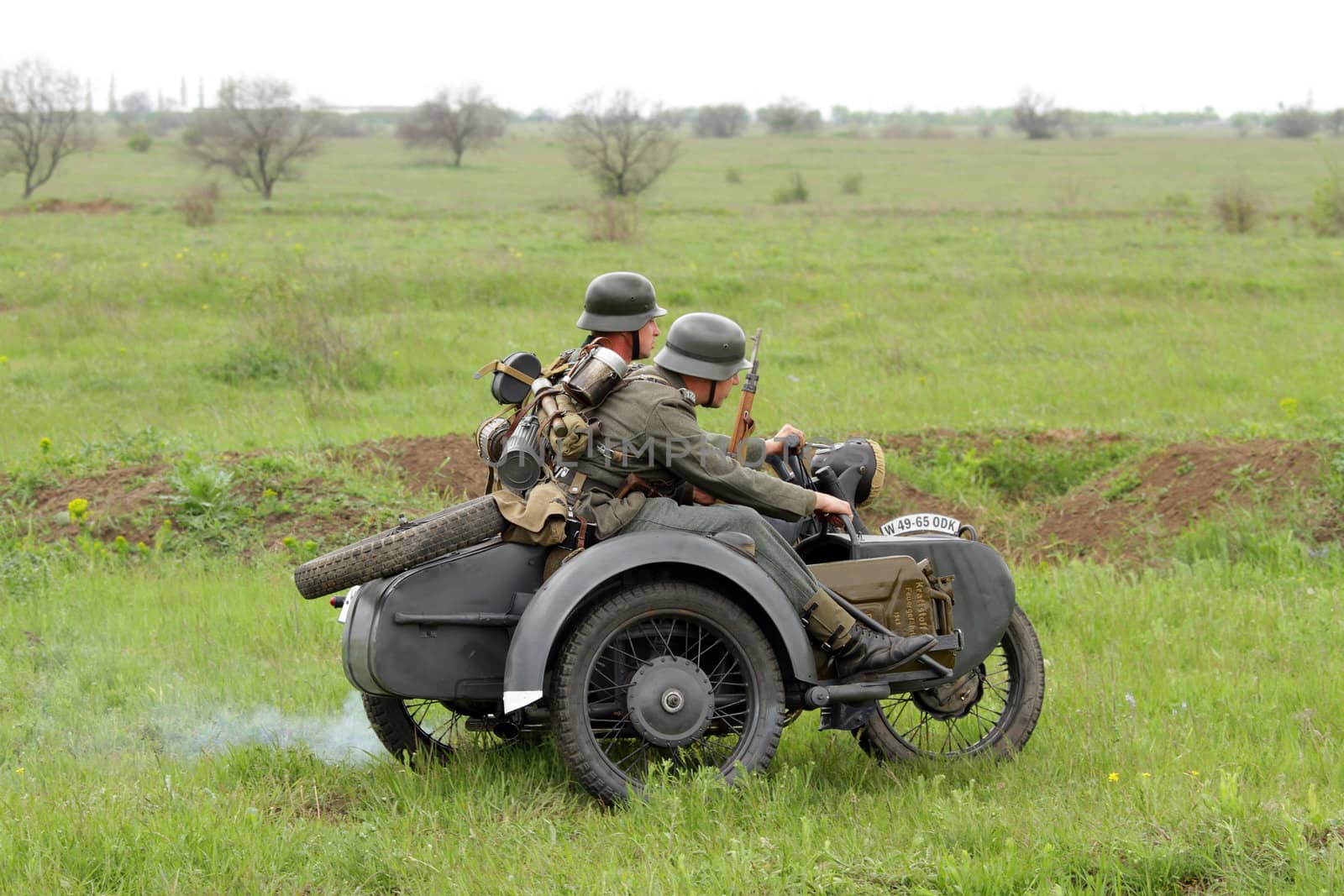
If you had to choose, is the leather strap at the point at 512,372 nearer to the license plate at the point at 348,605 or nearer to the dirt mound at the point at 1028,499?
the license plate at the point at 348,605

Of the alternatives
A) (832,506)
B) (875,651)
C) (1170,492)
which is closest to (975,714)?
(875,651)

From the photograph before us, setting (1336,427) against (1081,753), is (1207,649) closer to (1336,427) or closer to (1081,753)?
(1081,753)

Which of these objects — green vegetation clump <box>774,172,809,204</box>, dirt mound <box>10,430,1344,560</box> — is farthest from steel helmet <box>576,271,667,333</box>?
green vegetation clump <box>774,172,809,204</box>

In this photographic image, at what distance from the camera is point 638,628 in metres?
4.82

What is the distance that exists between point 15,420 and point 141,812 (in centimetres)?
937

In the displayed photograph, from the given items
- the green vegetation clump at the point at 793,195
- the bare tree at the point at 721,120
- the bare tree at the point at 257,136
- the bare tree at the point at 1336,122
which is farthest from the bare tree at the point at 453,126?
the bare tree at the point at 1336,122

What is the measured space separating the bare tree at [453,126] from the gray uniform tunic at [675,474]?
6610 cm

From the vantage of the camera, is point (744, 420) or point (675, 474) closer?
point (675, 474)

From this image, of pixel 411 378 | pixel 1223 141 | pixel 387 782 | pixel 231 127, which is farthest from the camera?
pixel 1223 141

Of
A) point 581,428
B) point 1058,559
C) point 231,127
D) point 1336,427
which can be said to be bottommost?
point 1058,559

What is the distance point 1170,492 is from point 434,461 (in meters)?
5.41

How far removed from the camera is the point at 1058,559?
929 cm

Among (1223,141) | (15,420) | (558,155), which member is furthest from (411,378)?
(1223,141)

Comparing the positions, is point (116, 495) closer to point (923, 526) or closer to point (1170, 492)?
point (923, 526)
